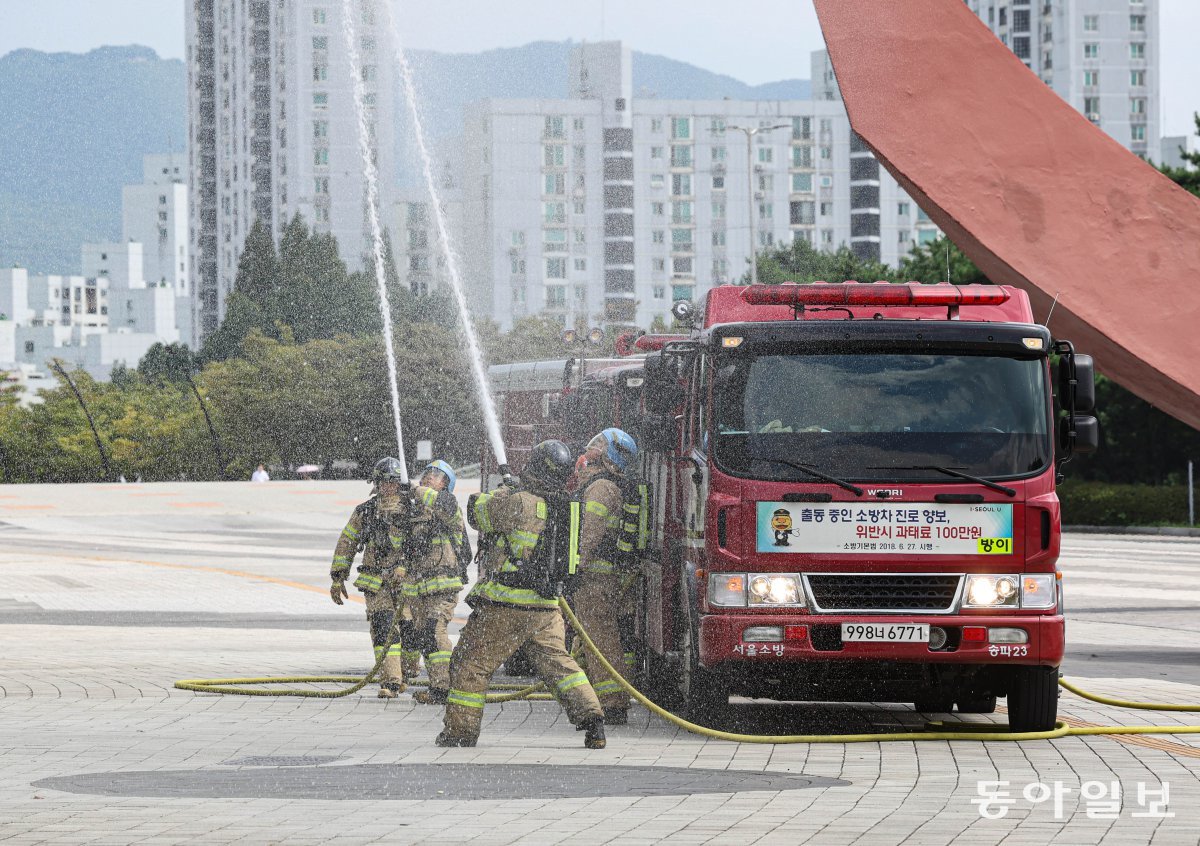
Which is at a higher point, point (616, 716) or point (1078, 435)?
point (1078, 435)

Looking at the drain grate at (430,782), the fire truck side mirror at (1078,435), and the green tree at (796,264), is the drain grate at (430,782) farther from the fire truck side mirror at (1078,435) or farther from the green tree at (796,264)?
the green tree at (796,264)

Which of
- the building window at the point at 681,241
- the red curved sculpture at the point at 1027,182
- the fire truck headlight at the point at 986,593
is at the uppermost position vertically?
the building window at the point at 681,241

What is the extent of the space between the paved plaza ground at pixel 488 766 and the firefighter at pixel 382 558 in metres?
0.36

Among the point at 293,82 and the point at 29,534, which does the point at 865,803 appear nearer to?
the point at 29,534

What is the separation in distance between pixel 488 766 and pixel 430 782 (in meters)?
0.64

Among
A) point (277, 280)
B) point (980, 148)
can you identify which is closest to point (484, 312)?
point (277, 280)

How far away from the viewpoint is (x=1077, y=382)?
36.0 ft

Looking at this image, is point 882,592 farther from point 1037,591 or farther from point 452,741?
point 452,741

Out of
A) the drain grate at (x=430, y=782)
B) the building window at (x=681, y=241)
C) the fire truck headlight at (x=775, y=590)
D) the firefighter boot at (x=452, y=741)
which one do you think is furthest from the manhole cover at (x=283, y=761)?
the building window at (x=681, y=241)

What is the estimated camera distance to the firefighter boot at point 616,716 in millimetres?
11914

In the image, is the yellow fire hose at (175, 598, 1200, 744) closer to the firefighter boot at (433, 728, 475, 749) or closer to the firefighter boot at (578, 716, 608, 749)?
the firefighter boot at (578, 716, 608, 749)

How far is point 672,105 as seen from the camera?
13850 cm

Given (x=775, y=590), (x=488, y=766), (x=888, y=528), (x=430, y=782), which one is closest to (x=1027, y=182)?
(x=888, y=528)

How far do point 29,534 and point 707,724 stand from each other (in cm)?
3067
